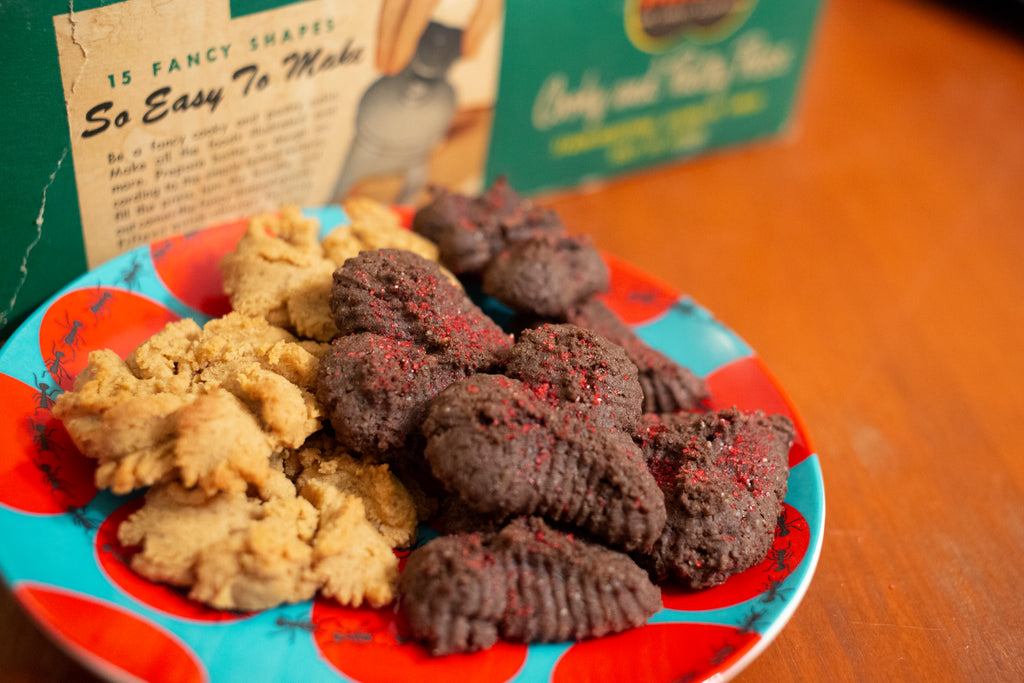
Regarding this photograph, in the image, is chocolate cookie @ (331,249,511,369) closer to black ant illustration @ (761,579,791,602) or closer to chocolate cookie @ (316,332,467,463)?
chocolate cookie @ (316,332,467,463)

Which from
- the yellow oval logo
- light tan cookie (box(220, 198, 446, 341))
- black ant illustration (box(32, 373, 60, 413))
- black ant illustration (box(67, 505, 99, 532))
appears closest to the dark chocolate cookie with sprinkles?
light tan cookie (box(220, 198, 446, 341))

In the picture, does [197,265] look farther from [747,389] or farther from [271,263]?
[747,389]

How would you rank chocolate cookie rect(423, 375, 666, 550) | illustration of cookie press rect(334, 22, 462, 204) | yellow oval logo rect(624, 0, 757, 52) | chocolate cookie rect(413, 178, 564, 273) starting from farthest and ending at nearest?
yellow oval logo rect(624, 0, 757, 52), illustration of cookie press rect(334, 22, 462, 204), chocolate cookie rect(413, 178, 564, 273), chocolate cookie rect(423, 375, 666, 550)

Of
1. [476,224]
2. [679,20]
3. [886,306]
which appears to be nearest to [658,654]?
[476,224]

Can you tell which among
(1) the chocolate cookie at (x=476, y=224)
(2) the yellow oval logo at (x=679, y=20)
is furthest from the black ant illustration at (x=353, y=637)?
(2) the yellow oval logo at (x=679, y=20)

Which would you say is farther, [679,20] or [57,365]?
[679,20]

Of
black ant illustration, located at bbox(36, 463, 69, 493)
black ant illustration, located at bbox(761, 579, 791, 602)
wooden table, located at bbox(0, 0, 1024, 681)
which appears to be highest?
black ant illustration, located at bbox(36, 463, 69, 493)
